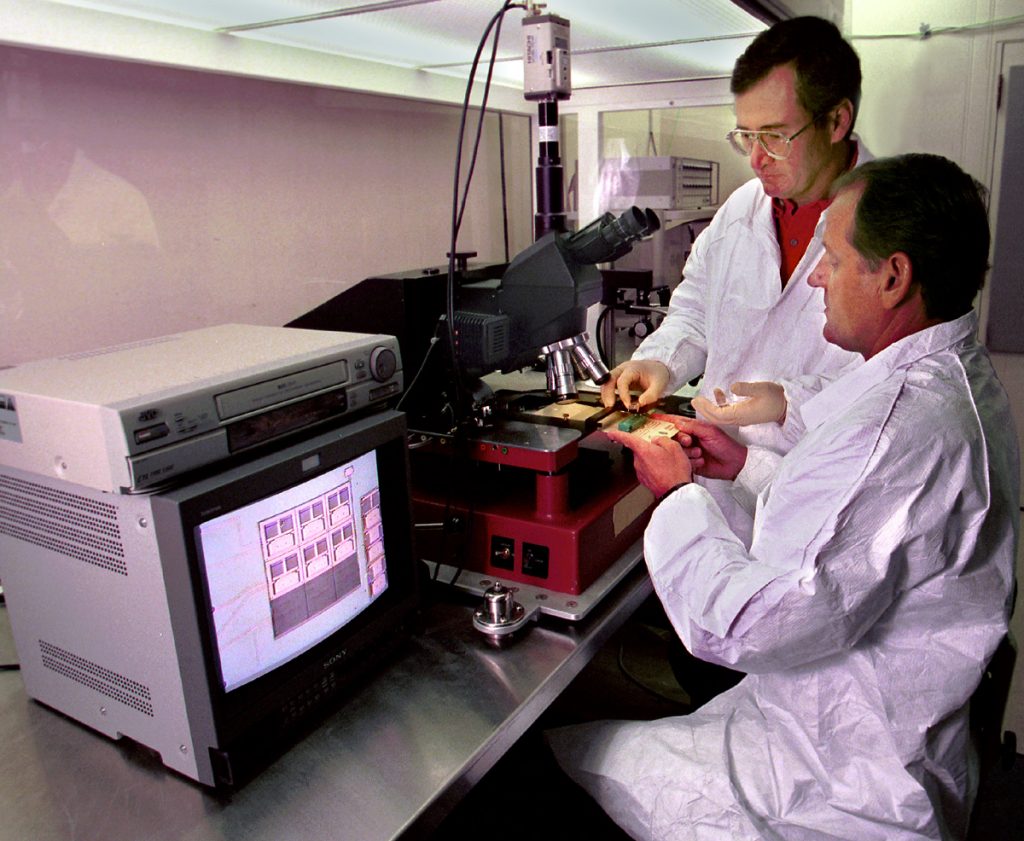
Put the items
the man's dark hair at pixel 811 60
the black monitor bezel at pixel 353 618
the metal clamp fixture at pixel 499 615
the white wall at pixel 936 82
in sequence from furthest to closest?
the white wall at pixel 936 82
the man's dark hair at pixel 811 60
the metal clamp fixture at pixel 499 615
the black monitor bezel at pixel 353 618

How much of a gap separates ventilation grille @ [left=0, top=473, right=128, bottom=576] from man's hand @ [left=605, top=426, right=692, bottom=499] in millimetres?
831

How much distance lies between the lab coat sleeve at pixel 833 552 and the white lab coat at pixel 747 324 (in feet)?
1.90

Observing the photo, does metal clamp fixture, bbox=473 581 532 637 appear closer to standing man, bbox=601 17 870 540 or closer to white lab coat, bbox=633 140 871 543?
standing man, bbox=601 17 870 540

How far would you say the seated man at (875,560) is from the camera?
38.6 inches

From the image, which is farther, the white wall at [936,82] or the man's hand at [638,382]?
the white wall at [936,82]

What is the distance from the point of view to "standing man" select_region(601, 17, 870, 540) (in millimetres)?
1543

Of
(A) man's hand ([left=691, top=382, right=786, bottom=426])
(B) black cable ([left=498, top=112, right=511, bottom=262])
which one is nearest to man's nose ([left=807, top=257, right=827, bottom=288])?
(A) man's hand ([left=691, top=382, right=786, bottom=426])

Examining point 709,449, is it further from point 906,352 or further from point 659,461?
point 906,352

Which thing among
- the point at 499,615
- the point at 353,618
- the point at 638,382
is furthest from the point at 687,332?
the point at 353,618

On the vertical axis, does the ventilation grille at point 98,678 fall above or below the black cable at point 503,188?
below

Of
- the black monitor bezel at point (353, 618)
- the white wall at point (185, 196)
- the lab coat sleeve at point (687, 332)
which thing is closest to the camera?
the black monitor bezel at point (353, 618)

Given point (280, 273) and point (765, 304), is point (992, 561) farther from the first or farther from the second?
point (280, 273)

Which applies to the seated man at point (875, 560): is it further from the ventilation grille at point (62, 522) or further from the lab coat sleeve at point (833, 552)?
the ventilation grille at point (62, 522)

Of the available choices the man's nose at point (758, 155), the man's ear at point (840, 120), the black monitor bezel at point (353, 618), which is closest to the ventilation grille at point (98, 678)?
the black monitor bezel at point (353, 618)
